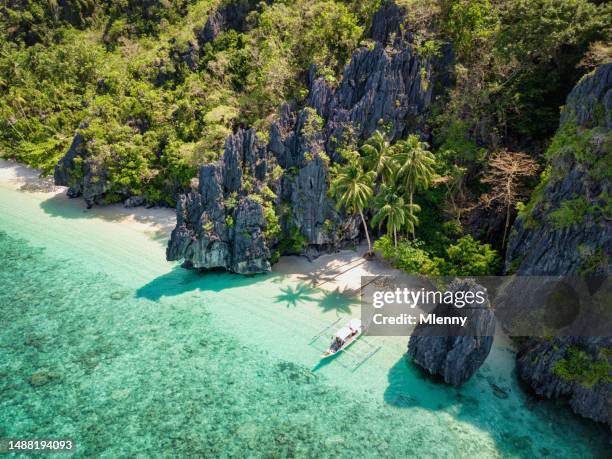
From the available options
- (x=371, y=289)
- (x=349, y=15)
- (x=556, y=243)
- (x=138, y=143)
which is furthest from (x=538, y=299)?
(x=138, y=143)

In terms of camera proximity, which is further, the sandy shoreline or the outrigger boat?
the sandy shoreline

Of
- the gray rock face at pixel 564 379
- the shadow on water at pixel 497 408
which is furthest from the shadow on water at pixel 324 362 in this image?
the gray rock face at pixel 564 379

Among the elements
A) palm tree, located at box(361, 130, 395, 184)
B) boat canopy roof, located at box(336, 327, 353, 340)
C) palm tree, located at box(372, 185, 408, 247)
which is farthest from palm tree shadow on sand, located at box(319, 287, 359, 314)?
palm tree, located at box(361, 130, 395, 184)

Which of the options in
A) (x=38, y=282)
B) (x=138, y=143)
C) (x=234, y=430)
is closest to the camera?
(x=234, y=430)

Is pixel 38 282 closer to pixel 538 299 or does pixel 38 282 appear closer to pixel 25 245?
pixel 25 245

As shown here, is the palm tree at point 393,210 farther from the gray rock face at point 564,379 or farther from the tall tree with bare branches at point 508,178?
the gray rock face at point 564,379

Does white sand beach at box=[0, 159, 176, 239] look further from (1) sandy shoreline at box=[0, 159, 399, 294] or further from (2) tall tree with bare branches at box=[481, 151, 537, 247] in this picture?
(2) tall tree with bare branches at box=[481, 151, 537, 247]
